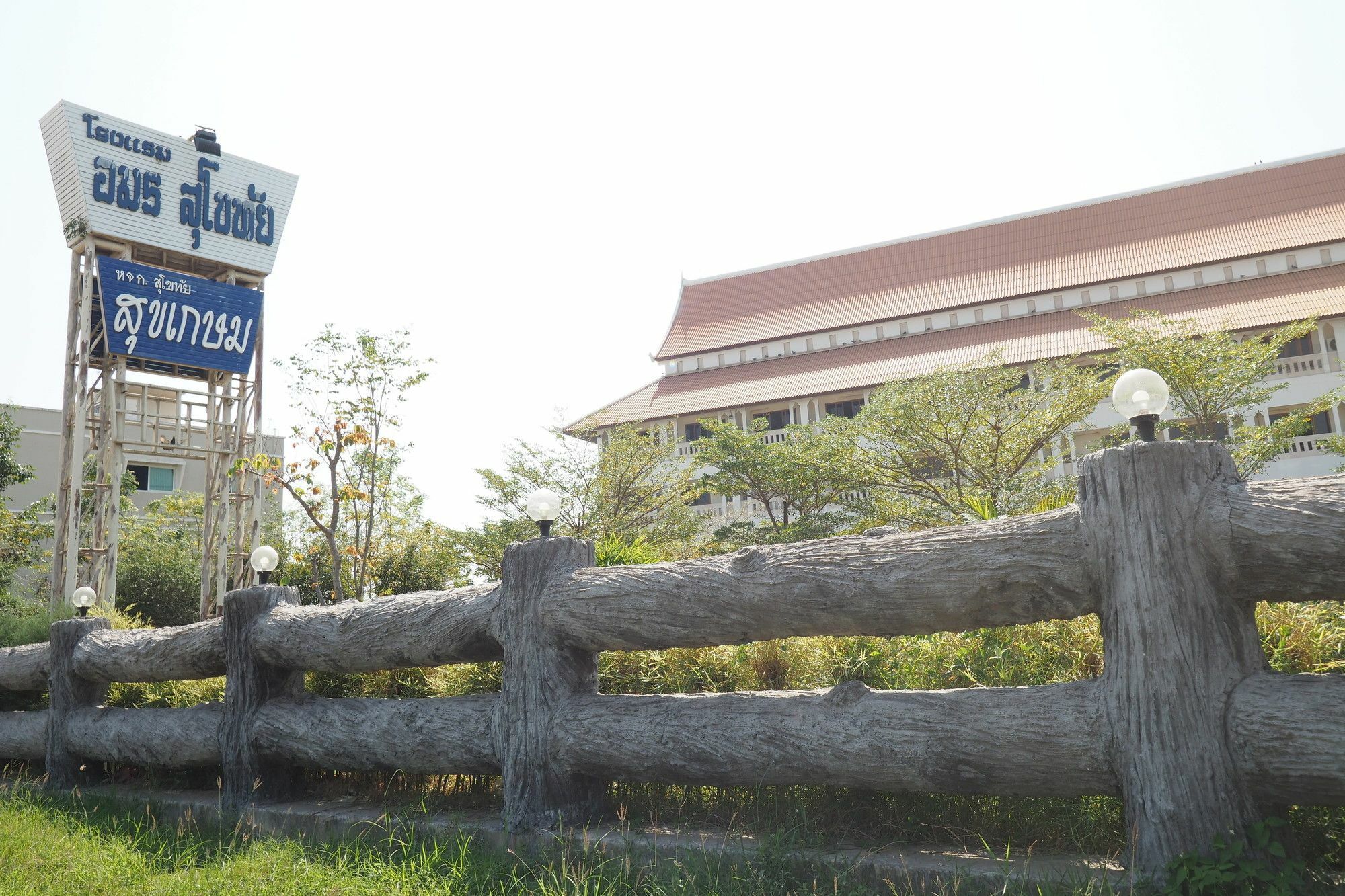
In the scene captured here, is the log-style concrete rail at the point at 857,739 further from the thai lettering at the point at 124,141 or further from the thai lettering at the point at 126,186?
the thai lettering at the point at 124,141

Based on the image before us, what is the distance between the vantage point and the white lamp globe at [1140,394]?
3.14m

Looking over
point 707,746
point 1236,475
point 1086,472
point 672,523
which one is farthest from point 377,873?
point 672,523

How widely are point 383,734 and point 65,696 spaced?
3.38 m

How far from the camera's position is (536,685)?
421cm

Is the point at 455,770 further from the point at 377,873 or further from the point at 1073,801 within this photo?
the point at 1073,801

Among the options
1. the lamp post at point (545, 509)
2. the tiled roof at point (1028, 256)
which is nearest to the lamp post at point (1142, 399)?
the lamp post at point (545, 509)

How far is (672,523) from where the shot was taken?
20.9m

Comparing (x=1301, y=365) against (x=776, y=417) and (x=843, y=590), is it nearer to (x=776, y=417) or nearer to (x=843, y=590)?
(x=776, y=417)

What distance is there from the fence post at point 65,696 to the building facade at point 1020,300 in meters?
17.2

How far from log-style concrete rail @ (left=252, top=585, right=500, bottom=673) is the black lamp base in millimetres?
2798

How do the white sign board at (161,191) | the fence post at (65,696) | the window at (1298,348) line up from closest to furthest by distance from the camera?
the fence post at (65,696), the white sign board at (161,191), the window at (1298,348)

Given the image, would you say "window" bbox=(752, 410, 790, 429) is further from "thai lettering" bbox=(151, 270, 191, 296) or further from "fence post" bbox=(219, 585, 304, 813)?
"fence post" bbox=(219, 585, 304, 813)

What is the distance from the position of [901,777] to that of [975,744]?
295 mm

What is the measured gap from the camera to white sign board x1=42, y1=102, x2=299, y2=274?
1482 centimetres
